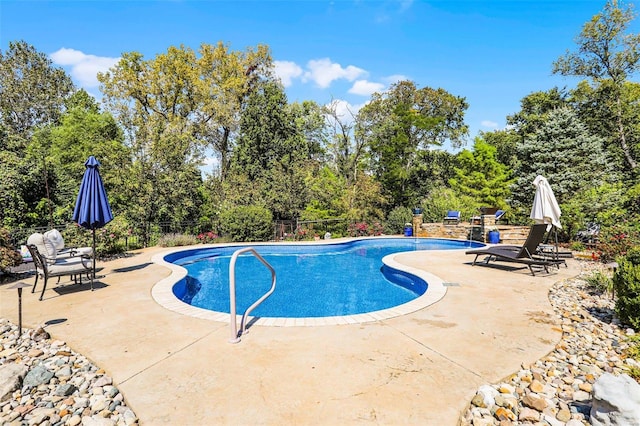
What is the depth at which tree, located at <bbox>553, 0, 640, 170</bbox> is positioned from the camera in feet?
56.9

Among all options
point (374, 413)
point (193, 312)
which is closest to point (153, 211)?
point (193, 312)

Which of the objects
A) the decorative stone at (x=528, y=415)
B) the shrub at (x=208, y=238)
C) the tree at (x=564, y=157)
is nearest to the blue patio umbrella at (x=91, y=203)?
the decorative stone at (x=528, y=415)

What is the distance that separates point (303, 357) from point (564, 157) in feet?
67.0

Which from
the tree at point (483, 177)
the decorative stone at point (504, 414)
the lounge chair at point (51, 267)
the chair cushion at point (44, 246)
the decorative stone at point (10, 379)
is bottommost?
the decorative stone at point (504, 414)

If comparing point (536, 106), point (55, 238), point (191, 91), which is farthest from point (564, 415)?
point (191, 91)

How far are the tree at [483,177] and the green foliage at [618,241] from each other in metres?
12.4

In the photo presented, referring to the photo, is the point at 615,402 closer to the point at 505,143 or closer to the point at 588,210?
the point at 588,210

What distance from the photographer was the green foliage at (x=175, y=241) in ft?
41.7

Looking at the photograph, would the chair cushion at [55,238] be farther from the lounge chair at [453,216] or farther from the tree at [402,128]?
the tree at [402,128]

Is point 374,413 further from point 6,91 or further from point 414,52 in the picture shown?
point 6,91

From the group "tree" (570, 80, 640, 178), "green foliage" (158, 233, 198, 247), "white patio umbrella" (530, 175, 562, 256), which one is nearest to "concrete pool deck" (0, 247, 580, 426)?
"white patio umbrella" (530, 175, 562, 256)

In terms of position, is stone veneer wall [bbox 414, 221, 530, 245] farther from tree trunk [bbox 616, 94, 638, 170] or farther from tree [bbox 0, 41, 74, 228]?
tree [bbox 0, 41, 74, 228]

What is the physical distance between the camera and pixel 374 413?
2.36 metres

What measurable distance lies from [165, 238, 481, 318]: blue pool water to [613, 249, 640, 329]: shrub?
299cm
